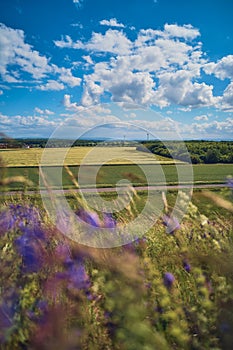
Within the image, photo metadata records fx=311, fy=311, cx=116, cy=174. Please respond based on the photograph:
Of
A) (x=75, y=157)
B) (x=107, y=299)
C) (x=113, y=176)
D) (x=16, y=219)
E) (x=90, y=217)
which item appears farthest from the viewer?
(x=75, y=157)

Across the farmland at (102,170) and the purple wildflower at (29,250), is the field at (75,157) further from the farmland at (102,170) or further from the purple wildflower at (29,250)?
the purple wildflower at (29,250)

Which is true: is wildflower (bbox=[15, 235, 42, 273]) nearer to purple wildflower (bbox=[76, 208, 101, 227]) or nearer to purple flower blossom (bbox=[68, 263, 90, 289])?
purple flower blossom (bbox=[68, 263, 90, 289])

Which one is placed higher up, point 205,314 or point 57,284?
point 57,284

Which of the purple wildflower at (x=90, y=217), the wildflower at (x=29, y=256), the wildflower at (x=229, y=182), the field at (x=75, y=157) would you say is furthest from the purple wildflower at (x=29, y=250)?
the wildflower at (x=229, y=182)

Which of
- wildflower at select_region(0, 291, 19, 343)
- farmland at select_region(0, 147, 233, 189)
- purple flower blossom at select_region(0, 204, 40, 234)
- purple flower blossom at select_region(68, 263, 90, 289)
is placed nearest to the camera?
wildflower at select_region(0, 291, 19, 343)

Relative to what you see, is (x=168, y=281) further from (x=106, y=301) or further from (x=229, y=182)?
(x=229, y=182)

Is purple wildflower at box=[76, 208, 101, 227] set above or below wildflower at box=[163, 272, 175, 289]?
above

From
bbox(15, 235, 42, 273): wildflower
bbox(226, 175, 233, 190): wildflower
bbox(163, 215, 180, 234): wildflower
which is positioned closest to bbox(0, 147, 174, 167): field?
bbox(15, 235, 42, 273): wildflower

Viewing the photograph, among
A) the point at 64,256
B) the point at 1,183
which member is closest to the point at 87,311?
the point at 64,256

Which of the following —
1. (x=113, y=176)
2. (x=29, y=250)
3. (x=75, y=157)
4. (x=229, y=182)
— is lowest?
(x=113, y=176)

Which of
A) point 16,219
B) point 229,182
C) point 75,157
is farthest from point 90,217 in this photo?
point 75,157

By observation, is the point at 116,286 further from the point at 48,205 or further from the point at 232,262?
the point at 48,205
